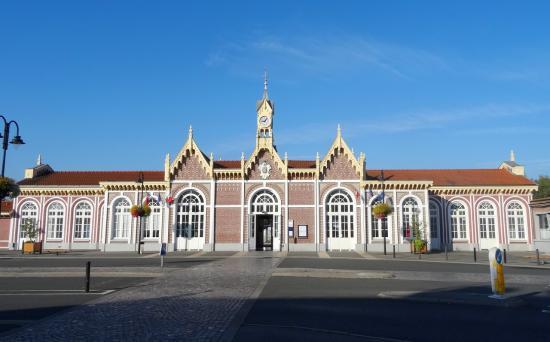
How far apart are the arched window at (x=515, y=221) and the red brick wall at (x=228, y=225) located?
83.8 feet

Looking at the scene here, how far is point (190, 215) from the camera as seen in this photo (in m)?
38.8

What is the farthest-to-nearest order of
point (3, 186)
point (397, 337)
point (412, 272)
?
point (412, 272) < point (3, 186) < point (397, 337)

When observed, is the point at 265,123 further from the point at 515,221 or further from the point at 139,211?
the point at 515,221

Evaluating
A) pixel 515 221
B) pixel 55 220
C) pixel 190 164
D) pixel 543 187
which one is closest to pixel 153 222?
pixel 190 164

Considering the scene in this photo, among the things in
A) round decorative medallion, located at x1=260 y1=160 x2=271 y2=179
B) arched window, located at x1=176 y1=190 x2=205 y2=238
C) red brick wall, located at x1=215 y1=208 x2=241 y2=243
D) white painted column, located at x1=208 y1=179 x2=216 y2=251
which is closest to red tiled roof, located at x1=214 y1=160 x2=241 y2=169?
white painted column, located at x1=208 y1=179 x2=216 y2=251

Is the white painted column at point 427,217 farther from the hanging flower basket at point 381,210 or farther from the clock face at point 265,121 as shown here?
the clock face at point 265,121

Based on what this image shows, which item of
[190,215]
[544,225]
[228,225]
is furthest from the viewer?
[190,215]

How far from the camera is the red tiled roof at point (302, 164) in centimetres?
4022

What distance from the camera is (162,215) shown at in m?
38.8

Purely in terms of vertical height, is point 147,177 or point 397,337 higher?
point 147,177

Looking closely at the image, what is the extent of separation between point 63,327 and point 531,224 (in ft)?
139

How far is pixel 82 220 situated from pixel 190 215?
450 inches

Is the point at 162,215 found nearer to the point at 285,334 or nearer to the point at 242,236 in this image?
the point at 242,236

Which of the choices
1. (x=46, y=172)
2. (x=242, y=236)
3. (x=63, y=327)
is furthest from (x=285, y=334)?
(x=46, y=172)
